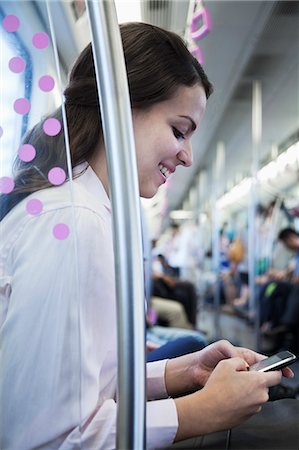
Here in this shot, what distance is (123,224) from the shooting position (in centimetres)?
44

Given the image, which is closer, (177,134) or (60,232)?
(60,232)

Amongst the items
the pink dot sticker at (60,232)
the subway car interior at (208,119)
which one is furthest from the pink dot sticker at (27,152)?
the pink dot sticker at (60,232)

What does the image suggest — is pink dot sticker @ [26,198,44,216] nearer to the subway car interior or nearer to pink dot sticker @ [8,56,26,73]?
the subway car interior

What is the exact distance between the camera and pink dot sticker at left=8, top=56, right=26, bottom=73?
0.62 m

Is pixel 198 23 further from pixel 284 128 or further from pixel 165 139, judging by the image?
pixel 165 139

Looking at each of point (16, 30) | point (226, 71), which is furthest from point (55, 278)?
point (226, 71)

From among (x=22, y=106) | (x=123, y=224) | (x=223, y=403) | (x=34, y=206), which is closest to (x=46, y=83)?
(x=22, y=106)

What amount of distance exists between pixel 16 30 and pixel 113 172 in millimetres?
309

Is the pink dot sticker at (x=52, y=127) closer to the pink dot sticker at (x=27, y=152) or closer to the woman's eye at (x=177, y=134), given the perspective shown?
the pink dot sticker at (x=27, y=152)

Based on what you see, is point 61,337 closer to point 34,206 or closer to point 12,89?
point 34,206

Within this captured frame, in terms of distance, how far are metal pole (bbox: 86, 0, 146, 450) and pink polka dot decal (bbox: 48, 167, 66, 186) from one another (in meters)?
0.17

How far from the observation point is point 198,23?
126cm

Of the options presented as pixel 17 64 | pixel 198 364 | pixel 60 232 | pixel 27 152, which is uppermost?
pixel 17 64

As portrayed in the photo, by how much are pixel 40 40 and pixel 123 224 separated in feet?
1.02
